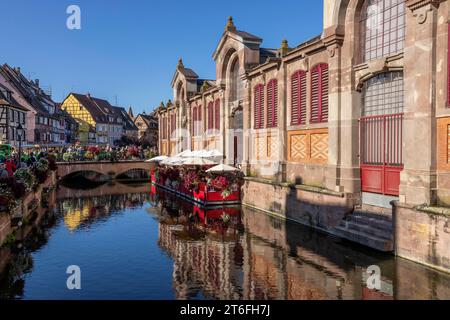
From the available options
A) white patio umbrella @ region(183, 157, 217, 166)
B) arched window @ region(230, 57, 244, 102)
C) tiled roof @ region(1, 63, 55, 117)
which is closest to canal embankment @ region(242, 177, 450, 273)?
white patio umbrella @ region(183, 157, 217, 166)

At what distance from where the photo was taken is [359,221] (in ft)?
49.4

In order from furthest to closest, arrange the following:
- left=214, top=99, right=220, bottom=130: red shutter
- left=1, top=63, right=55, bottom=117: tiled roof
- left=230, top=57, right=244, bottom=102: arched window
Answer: left=1, top=63, right=55, bottom=117: tiled roof, left=214, top=99, right=220, bottom=130: red shutter, left=230, top=57, right=244, bottom=102: arched window

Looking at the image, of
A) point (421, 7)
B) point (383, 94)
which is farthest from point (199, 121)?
point (421, 7)

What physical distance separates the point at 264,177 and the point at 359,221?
8825mm

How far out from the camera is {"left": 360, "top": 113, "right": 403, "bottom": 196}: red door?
1420 centimetres

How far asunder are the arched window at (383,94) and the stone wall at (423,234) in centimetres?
387

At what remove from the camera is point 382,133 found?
49.0 ft

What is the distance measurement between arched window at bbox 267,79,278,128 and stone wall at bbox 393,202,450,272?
420 inches

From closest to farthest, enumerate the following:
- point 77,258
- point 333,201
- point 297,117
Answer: point 77,258 → point 333,201 → point 297,117

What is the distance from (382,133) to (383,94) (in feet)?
4.86

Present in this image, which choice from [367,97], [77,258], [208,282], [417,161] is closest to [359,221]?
[417,161]

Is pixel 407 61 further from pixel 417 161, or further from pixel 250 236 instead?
pixel 250 236

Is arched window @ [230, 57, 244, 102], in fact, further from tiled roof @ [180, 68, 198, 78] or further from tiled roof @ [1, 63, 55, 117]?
tiled roof @ [1, 63, 55, 117]

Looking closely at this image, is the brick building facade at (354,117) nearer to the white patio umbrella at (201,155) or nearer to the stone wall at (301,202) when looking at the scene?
the stone wall at (301,202)
